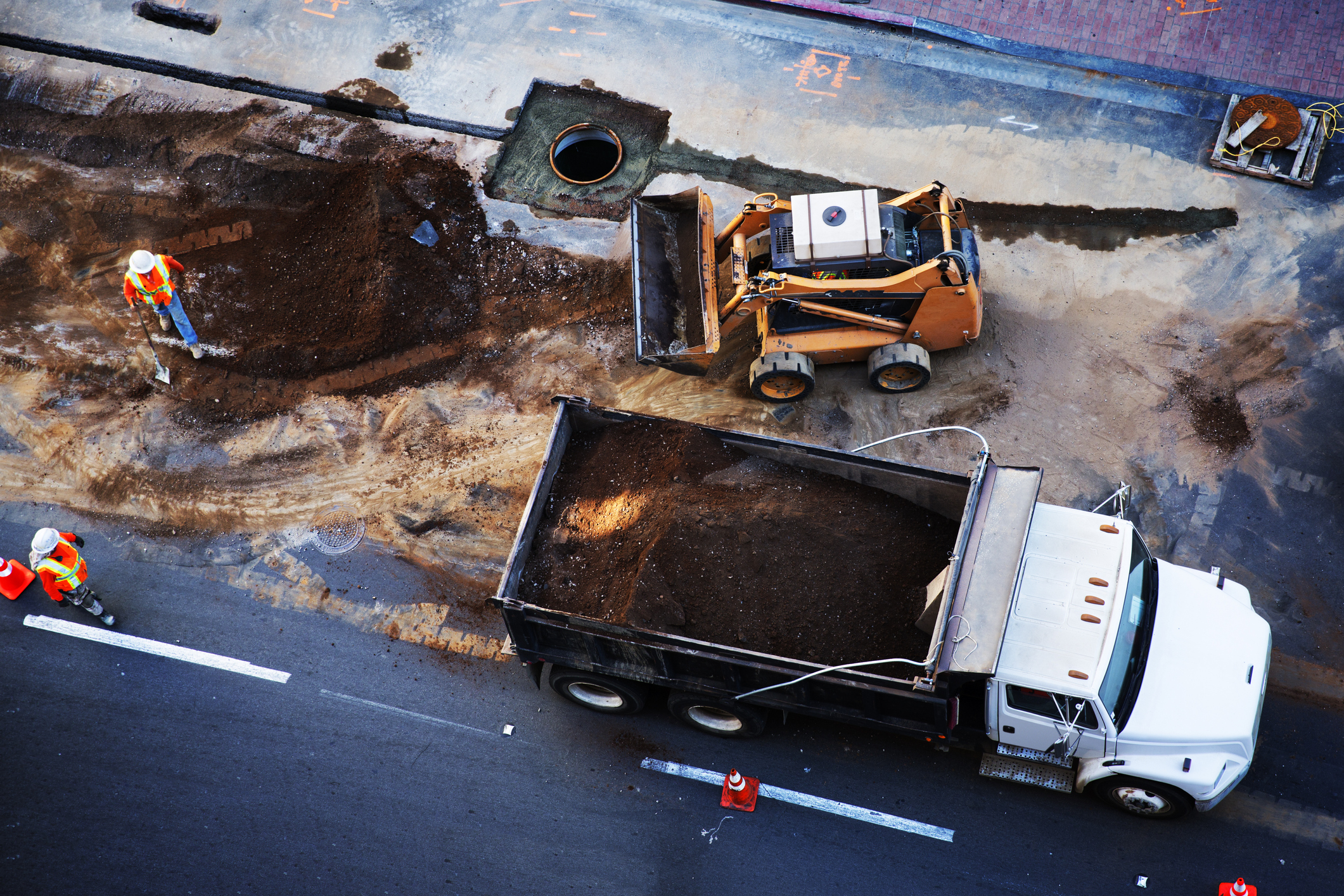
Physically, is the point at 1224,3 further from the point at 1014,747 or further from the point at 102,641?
the point at 102,641

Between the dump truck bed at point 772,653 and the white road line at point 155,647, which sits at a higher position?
the dump truck bed at point 772,653

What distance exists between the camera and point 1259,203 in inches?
481

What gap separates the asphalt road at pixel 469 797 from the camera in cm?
838

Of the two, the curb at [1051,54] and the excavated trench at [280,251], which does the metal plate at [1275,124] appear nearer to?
the curb at [1051,54]

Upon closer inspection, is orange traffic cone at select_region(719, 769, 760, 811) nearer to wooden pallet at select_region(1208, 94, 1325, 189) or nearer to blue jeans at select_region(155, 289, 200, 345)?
blue jeans at select_region(155, 289, 200, 345)

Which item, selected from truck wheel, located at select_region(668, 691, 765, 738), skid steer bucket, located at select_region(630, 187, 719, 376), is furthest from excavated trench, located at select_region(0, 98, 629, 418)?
truck wheel, located at select_region(668, 691, 765, 738)

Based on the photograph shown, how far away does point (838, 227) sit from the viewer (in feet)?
33.5

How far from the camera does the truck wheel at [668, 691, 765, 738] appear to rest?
8.38 metres

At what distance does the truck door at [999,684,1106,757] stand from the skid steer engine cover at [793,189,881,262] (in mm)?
4870

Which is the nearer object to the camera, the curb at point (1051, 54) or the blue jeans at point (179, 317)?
the blue jeans at point (179, 317)

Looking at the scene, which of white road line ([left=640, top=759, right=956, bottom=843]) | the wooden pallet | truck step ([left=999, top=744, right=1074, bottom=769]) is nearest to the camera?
truck step ([left=999, top=744, right=1074, bottom=769])

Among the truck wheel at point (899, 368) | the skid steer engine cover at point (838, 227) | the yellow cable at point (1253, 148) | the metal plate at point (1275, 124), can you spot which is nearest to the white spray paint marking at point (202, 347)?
the skid steer engine cover at point (838, 227)

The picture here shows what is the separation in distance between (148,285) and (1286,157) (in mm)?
14421

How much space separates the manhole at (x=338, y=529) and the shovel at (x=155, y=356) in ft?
9.38
